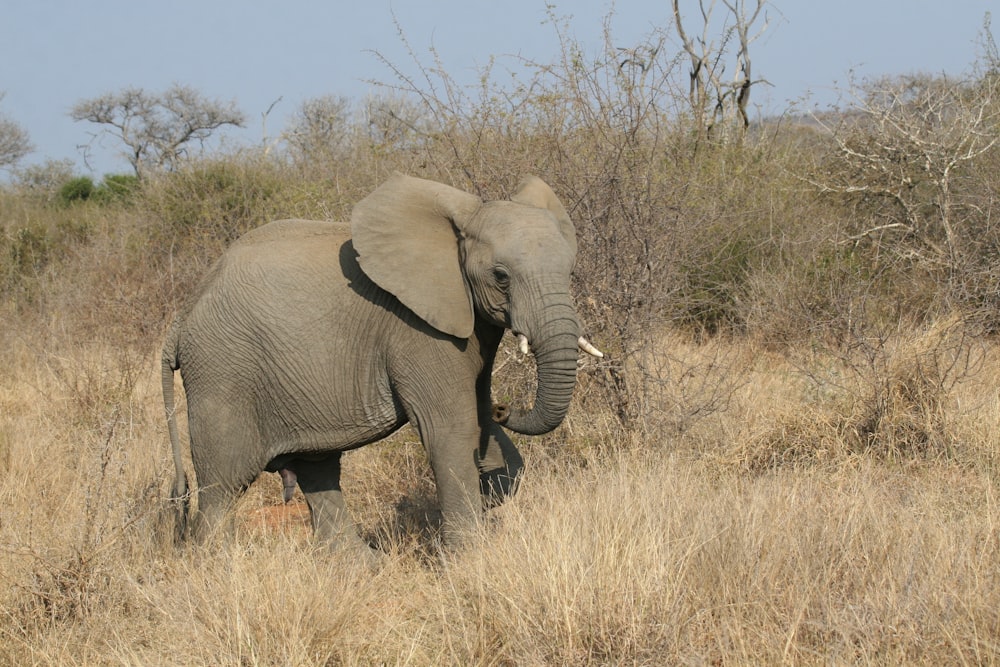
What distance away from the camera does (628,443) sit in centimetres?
644

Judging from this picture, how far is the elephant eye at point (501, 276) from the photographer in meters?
4.54

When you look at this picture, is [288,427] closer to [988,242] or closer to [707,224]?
[707,224]

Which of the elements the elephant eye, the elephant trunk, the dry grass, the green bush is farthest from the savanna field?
the green bush

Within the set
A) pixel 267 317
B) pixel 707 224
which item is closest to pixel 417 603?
pixel 267 317

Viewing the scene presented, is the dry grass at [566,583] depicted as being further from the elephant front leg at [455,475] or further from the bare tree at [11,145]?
the bare tree at [11,145]

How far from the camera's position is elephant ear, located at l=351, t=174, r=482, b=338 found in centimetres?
473

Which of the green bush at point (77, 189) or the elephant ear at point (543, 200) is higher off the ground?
the elephant ear at point (543, 200)

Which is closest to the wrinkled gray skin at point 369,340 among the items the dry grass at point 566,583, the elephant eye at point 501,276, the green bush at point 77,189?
the elephant eye at point 501,276

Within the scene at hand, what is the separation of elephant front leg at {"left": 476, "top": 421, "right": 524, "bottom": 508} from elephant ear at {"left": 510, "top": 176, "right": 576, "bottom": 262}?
0.96 m

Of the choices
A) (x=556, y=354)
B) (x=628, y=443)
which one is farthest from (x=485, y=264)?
(x=628, y=443)

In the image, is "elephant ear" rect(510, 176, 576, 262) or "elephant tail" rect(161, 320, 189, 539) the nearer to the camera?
"elephant ear" rect(510, 176, 576, 262)

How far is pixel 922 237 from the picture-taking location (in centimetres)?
952

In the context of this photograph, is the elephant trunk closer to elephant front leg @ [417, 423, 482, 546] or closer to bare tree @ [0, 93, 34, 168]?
elephant front leg @ [417, 423, 482, 546]

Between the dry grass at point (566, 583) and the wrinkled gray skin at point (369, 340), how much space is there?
376mm
